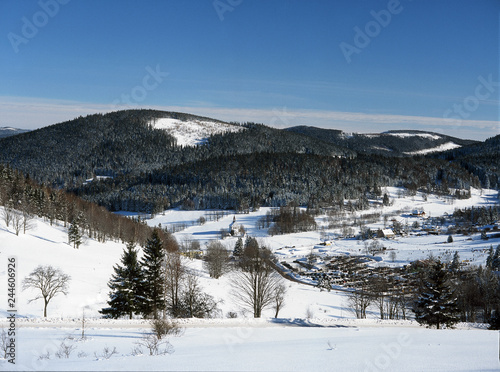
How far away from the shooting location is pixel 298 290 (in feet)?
198

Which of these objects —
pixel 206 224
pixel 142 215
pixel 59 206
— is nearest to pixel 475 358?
pixel 59 206

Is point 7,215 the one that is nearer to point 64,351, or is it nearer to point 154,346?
point 64,351

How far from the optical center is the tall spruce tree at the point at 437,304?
25984 millimetres

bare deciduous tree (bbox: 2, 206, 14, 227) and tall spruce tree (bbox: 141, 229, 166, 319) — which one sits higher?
bare deciduous tree (bbox: 2, 206, 14, 227)

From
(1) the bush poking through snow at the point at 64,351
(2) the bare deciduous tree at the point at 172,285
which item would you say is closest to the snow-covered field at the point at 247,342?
(1) the bush poking through snow at the point at 64,351

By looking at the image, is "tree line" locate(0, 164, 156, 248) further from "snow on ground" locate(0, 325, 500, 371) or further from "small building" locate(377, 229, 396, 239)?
"small building" locate(377, 229, 396, 239)

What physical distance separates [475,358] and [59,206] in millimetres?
82073

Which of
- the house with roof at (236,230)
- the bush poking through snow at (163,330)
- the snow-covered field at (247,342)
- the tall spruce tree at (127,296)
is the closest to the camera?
the snow-covered field at (247,342)

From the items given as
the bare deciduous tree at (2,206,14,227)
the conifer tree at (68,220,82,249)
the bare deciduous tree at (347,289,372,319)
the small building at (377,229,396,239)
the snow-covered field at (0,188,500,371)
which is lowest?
the bare deciduous tree at (347,289,372,319)

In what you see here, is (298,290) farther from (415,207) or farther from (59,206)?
(415,207)

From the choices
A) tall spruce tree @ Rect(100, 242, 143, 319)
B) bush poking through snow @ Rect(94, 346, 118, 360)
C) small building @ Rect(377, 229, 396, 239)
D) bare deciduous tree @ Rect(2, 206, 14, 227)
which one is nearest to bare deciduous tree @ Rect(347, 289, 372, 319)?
tall spruce tree @ Rect(100, 242, 143, 319)

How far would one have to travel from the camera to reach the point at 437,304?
2650 cm

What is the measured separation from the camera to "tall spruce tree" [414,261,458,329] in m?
26.0

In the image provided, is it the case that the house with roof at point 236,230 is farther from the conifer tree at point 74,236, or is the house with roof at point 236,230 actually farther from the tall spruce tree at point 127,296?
the tall spruce tree at point 127,296
